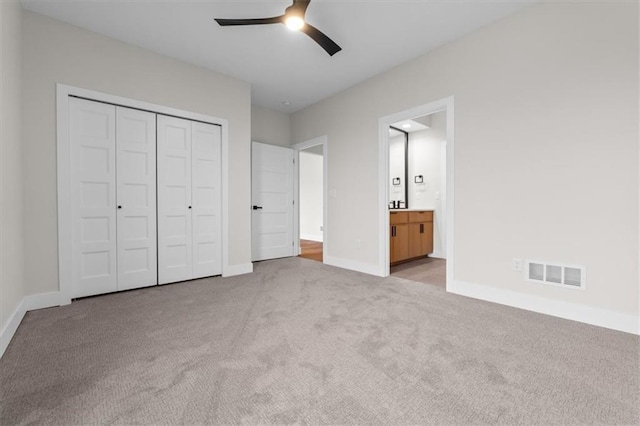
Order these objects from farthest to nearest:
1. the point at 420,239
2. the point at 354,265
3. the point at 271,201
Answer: the point at 271,201
the point at 420,239
the point at 354,265

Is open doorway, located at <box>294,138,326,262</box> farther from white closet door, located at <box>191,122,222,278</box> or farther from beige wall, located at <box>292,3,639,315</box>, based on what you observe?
beige wall, located at <box>292,3,639,315</box>

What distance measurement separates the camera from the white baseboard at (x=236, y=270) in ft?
12.2

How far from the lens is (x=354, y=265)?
405 cm

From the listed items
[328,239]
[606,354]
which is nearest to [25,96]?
[328,239]

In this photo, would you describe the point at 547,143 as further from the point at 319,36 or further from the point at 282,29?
the point at 282,29

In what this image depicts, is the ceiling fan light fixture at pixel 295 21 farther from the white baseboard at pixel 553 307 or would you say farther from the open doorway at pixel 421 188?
the white baseboard at pixel 553 307

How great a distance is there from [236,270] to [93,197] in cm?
178

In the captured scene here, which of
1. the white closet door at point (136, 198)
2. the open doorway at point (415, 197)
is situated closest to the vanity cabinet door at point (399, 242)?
the open doorway at point (415, 197)

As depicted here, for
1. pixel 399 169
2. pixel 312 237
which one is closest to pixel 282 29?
pixel 399 169

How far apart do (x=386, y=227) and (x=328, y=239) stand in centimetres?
110

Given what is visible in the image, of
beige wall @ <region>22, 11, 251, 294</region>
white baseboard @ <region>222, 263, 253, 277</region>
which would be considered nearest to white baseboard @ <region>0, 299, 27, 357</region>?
beige wall @ <region>22, 11, 251, 294</region>

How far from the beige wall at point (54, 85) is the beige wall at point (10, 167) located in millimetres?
138

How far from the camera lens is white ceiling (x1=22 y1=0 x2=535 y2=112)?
95.5 inches

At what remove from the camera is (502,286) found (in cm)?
259
